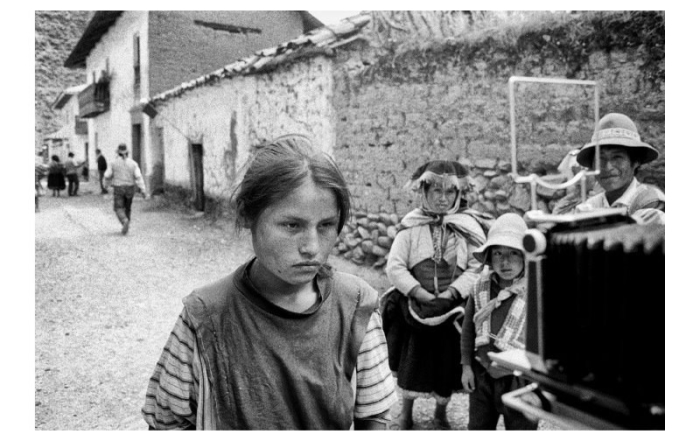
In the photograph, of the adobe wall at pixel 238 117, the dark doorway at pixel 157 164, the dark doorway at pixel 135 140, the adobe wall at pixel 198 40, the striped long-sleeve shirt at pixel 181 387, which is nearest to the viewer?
the striped long-sleeve shirt at pixel 181 387

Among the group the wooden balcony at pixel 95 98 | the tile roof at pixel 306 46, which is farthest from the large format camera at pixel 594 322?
the wooden balcony at pixel 95 98

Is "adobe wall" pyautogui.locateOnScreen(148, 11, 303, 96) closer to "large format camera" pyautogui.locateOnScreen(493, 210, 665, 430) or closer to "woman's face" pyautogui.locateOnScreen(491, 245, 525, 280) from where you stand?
"woman's face" pyautogui.locateOnScreen(491, 245, 525, 280)

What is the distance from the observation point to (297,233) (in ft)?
3.84

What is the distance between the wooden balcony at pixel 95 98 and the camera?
14.0 metres

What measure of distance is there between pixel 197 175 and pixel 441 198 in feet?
26.0

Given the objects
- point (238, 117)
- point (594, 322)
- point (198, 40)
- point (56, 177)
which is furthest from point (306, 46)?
point (198, 40)

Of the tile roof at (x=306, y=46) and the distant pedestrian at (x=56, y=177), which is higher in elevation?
the tile roof at (x=306, y=46)

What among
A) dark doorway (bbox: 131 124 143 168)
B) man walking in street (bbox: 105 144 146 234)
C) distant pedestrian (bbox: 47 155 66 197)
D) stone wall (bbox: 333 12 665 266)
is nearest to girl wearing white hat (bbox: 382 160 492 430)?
stone wall (bbox: 333 12 665 266)

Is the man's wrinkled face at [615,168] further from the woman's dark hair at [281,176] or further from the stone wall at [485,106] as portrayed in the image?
the stone wall at [485,106]

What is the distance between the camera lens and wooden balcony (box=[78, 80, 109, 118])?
14.0 metres

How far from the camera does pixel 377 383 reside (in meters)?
1.27

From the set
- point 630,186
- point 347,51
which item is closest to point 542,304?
point 630,186

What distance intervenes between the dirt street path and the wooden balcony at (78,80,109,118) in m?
7.45

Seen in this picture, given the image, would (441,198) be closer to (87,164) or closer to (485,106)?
(485,106)
